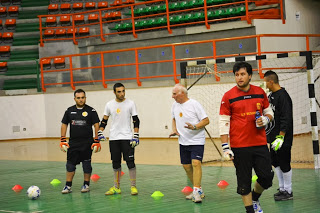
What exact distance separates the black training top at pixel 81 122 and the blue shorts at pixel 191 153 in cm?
229

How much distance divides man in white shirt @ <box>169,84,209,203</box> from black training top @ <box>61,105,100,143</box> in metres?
2.10

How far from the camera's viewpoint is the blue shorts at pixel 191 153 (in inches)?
379

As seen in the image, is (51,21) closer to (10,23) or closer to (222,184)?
(10,23)

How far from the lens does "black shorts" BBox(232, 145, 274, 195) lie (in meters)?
7.61

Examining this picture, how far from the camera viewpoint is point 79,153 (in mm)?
11328

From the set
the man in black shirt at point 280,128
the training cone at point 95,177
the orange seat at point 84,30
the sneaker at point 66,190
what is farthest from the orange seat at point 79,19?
the man in black shirt at point 280,128

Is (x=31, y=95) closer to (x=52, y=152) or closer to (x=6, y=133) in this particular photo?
(x=6, y=133)

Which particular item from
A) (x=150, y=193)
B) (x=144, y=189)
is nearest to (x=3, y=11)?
(x=144, y=189)

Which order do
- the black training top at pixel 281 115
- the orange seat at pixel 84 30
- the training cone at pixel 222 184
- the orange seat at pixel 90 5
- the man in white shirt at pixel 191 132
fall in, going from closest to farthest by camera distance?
the black training top at pixel 281 115, the man in white shirt at pixel 191 132, the training cone at pixel 222 184, the orange seat at pixel 84 30, the orange seat at pixel 90 5

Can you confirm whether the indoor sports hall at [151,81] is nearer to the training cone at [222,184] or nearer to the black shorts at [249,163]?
the training cone at [222,184]

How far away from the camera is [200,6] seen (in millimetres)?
25641

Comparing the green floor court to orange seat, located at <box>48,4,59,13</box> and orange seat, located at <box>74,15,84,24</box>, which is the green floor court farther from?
orange seat, located at <box>48,4,59,13</box>

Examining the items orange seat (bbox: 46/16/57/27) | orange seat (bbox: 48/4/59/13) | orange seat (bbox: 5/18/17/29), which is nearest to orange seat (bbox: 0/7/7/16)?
orange seat (bbox: 5/18/17/29)

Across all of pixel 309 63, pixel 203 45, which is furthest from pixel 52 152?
pixel 309 63
